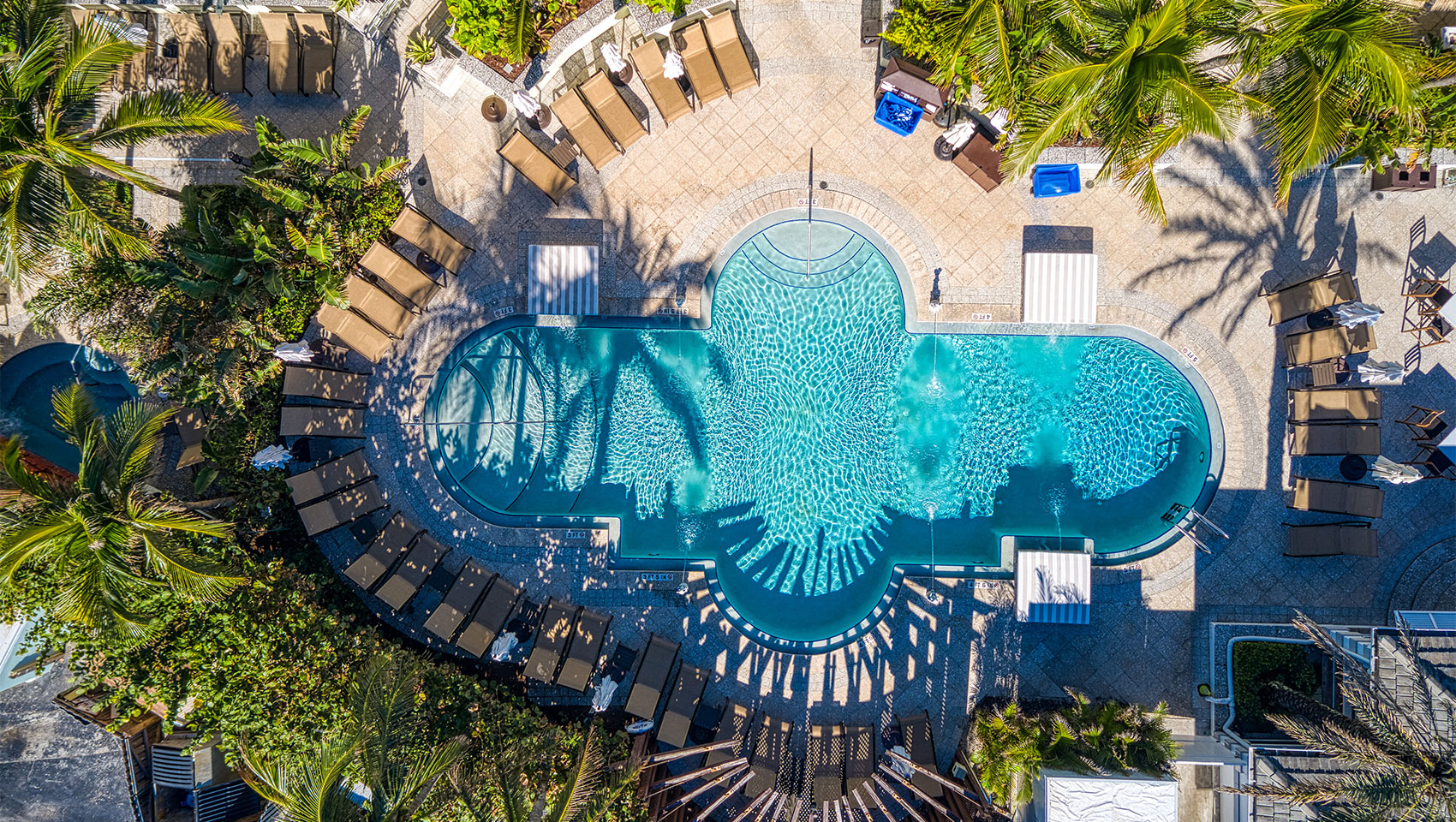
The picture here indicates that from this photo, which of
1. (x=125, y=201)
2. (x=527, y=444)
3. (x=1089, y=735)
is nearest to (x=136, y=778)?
(x=527, y=444)

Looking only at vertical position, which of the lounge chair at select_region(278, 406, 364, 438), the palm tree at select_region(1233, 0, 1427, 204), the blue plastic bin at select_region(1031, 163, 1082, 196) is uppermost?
the palm tree at select_region(1233, 0, 1427, 204)

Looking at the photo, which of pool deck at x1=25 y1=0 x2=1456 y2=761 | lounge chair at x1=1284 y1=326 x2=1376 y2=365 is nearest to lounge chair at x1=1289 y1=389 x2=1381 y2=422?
pool deck at x1=25 y1=0 x2=1456 y2=761

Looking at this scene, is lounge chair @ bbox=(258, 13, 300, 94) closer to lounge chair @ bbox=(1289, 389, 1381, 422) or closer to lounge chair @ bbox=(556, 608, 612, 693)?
lounge chair @ bbox=(556, 608, 612, 693)

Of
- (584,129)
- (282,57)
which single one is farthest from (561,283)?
(282,57)

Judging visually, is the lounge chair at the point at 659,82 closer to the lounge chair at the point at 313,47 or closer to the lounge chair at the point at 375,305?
the lounge chair at the point at 313,47

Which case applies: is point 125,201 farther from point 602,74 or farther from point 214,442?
point 602,74

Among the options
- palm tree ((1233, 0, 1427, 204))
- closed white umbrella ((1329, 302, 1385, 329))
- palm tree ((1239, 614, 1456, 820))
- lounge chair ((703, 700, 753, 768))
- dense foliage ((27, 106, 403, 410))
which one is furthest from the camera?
lounge chair ((703, 700, 753, 768))
